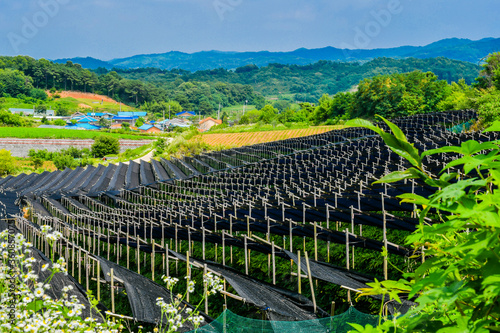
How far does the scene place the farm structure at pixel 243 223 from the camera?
25.5 feet

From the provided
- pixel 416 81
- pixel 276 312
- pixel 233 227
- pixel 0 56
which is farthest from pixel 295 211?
pixel 0 56

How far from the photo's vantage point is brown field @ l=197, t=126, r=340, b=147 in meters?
54.5

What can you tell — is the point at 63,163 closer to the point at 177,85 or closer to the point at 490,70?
the point at 490,70

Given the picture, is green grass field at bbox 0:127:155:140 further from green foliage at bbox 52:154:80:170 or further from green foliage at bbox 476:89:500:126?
green foliage at bbox 476:89:500:126

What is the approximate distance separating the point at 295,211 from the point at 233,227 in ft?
5.49

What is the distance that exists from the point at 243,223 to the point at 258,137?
152 ft

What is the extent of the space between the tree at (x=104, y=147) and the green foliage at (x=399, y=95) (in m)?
34.1

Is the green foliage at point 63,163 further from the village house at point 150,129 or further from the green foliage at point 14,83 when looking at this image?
the green foliage at point 14,83

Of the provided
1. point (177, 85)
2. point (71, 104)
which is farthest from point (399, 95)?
point (177, 85)

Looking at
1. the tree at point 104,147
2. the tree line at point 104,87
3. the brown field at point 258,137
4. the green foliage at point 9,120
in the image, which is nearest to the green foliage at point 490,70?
the brown field at point 258,137

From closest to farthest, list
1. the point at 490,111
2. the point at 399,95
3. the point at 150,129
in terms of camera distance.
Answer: the point at 490,111
the point at 399,95
the point at 150,129

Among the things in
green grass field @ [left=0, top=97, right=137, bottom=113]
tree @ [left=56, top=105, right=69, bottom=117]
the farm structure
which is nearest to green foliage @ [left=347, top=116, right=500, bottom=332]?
the farm structure

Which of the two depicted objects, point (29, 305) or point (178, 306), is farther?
point (178, 306)

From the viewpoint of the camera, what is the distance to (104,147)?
65812mm
